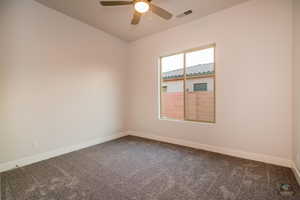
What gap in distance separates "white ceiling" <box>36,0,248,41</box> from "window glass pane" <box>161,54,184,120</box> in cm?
87

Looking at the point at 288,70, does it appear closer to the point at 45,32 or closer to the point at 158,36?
the point at 158,36

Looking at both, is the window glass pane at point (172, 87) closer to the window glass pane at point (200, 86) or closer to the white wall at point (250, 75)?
the window glass pane at point (200, 86)

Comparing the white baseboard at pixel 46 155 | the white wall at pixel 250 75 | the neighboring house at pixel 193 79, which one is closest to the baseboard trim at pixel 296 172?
the white wall at pixel 250 75

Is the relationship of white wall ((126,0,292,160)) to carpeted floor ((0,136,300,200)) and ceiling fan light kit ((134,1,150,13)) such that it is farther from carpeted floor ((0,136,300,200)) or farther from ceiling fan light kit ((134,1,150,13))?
ceiling fan light kit ((134,1,150,13))

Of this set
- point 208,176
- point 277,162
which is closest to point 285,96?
point 277,162

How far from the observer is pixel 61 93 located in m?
2.96

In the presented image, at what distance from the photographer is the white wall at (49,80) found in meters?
2.35

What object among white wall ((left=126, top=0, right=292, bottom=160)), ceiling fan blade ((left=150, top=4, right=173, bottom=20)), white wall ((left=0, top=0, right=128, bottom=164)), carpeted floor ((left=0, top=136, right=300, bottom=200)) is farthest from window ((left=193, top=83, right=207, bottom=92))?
white wall ((left=0, top=0, right=128, bottom=164))

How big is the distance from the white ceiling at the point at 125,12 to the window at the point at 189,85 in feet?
2.41

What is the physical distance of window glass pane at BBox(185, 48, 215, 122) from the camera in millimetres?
3070

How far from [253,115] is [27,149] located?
13.6 ft

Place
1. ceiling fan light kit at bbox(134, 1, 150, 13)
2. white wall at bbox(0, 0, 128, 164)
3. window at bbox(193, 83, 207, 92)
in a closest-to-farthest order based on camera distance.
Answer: ceiling fan light kit at bbox(134, 1, 150, 13)
white wall at bbox(0, 0, 128, 164)
window at bbox(193, 83, 207, 92)

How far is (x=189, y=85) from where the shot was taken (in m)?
3.44

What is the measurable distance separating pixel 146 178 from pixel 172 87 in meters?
2.40
